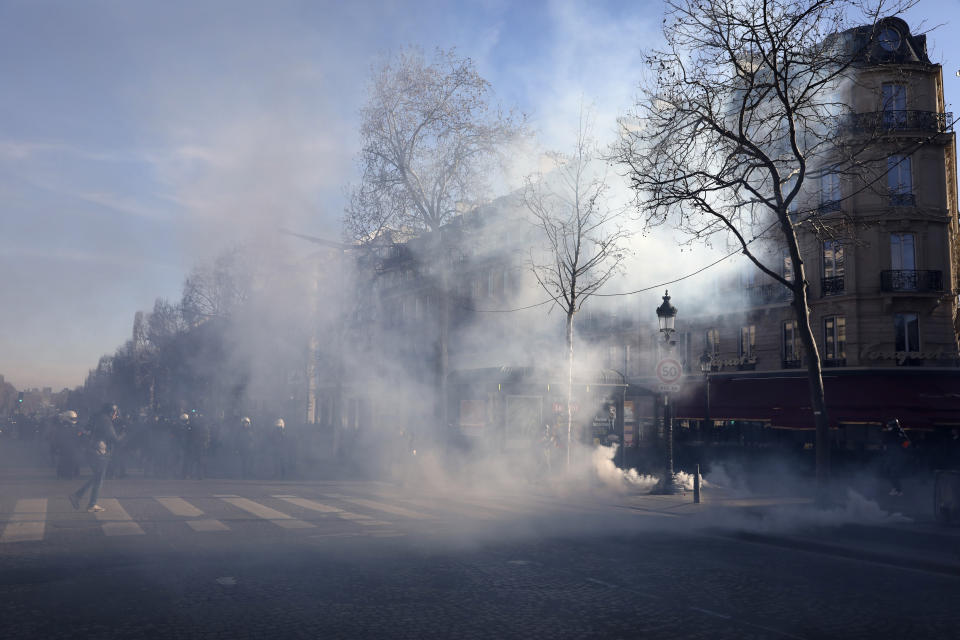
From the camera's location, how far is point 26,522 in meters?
8.78

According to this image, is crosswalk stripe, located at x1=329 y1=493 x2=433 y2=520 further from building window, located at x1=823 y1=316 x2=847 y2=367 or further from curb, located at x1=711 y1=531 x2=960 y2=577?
building window, located at x1=823 y1=316 x2=847 y2=367

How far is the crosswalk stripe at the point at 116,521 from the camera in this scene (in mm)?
8114

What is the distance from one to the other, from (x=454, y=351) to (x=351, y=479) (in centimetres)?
→ 645

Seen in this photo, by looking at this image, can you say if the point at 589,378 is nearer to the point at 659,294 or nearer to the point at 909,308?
the point at 659,294

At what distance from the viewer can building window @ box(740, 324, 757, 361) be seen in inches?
944

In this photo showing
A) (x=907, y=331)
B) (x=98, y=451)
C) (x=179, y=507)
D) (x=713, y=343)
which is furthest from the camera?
(x=713, y=343)

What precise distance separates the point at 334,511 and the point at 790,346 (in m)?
17.0

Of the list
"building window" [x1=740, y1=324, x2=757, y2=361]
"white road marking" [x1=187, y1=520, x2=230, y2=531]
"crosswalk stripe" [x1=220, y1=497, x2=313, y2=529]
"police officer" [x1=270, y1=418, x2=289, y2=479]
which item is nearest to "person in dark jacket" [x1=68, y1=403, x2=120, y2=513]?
"white road marking" [x1=187, y1=520, x2=230, y2=531]

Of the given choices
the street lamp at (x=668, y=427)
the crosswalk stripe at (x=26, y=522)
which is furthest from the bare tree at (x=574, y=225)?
the crosswalk stripe at (x=26, y=522)

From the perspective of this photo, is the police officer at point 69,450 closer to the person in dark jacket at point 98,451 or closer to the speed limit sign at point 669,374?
the person in dark jacket at point 98,451

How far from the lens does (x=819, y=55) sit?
A: 32.6 feet

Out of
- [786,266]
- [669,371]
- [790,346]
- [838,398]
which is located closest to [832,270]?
[790,346]

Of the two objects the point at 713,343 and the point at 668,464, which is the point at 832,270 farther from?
the point at 668,464

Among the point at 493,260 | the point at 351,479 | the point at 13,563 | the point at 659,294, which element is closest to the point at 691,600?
the point at 13,563
